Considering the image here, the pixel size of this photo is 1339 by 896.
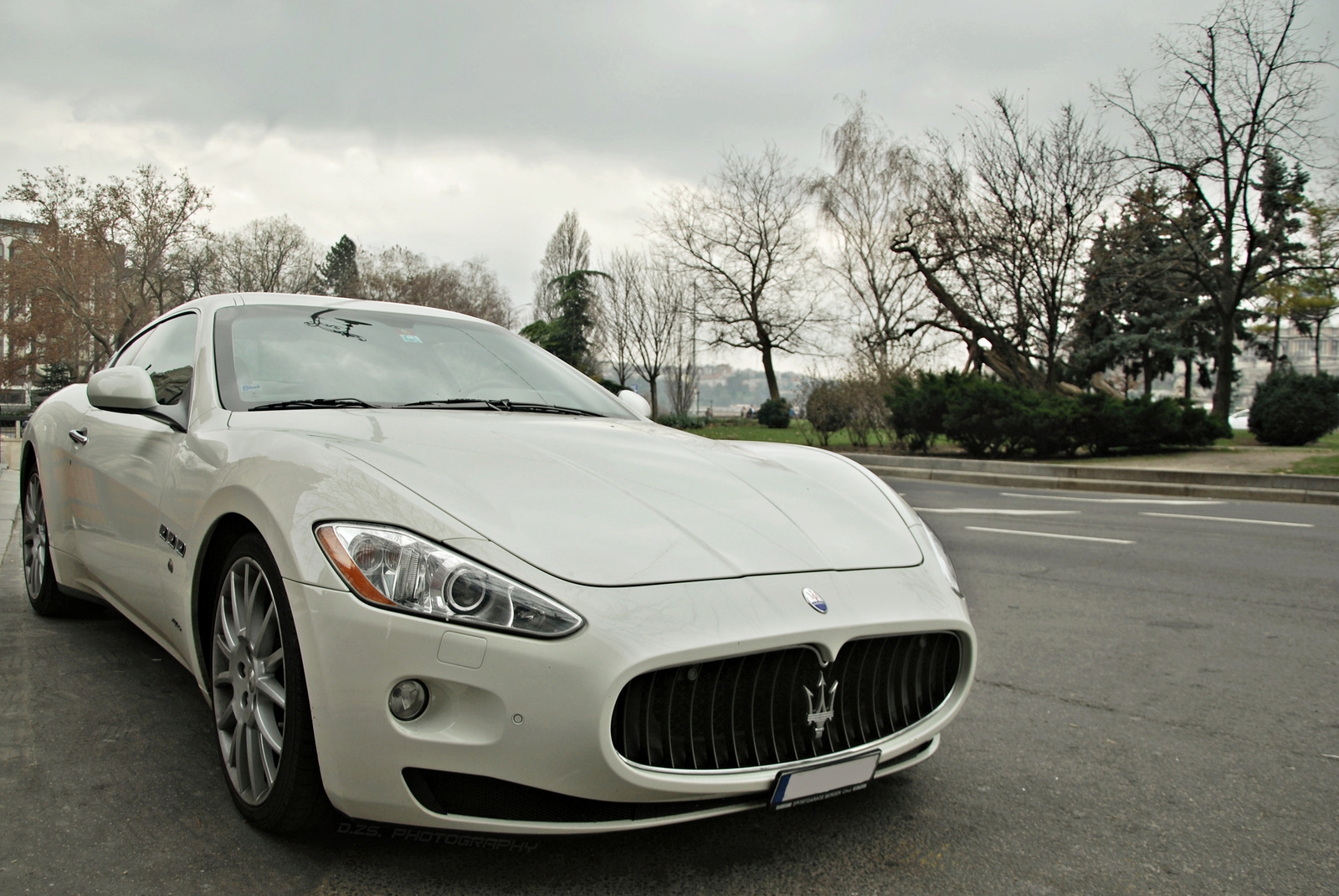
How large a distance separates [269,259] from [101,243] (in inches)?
679

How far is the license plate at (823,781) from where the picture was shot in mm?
1954

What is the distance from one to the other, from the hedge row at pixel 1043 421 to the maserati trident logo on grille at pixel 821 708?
17.3m

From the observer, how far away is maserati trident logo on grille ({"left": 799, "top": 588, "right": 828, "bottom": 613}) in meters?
2.08

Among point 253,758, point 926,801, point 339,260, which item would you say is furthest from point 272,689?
point 339,260

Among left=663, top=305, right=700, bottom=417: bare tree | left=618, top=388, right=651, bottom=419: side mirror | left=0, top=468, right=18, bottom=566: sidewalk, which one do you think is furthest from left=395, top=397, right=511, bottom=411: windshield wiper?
left=663, top=305, right=700, bottom=417: bare tree

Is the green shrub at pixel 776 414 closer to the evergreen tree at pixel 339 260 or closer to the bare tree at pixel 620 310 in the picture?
the bare tree at pixel 620 310

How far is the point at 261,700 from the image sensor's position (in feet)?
7.25

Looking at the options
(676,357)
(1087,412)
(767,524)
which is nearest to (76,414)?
(767,524)

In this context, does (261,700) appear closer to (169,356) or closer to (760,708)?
(760,708)

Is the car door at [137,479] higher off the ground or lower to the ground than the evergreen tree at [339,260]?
lower

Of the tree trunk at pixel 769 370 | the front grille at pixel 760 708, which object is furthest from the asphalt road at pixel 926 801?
the tree trunk at pixel 769 370

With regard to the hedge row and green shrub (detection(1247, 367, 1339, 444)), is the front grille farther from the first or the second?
green shrub (detection(1247, 367, 1339, 444))

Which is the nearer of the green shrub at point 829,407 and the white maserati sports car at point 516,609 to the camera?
the white maserati sports car at point 516,609

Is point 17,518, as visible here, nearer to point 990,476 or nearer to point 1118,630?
point 1118,630
